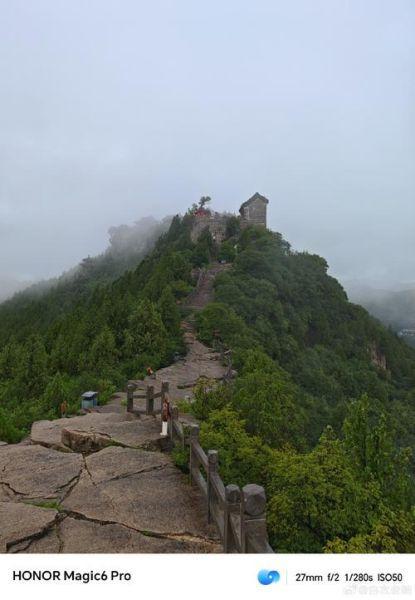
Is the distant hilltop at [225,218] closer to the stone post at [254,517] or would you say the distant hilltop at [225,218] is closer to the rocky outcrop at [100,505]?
the rocky outcrop at [100,505]

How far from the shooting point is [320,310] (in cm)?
4509

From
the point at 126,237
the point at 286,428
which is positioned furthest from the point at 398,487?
the point at 126,237

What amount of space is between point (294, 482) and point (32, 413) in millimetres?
9385

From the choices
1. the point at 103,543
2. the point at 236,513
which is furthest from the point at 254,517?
the point at 103,543

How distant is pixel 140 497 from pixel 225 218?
56.0m

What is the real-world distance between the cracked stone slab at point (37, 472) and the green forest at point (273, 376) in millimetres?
1923

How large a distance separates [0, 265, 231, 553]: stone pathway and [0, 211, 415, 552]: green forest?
0.92 metres

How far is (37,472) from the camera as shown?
7395 millimetres

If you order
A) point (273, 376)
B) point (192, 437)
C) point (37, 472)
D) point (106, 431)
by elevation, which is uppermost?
point (192, 437)

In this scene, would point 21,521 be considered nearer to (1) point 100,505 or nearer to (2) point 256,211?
(1) point 100,505

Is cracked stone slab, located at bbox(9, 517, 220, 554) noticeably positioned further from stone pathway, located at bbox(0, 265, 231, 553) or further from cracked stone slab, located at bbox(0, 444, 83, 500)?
cracked stone slab, located at bbox(0, 444, 83, 500)

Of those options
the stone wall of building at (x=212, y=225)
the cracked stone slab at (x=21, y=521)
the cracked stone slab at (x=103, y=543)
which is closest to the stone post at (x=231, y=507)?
the cracked stone slab at (x=103, y=543)

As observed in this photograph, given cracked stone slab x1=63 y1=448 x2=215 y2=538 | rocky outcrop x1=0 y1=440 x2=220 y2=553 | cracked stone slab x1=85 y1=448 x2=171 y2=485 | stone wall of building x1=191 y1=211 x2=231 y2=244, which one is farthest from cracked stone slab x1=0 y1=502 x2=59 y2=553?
stone wall of building x1=191 y1=211 x2=231 y2=244

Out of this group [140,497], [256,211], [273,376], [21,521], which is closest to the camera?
[21,521]
